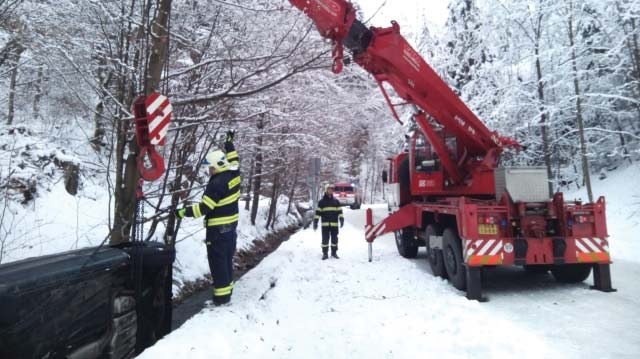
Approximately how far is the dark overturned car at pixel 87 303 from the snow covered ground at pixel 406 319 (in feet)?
1.28

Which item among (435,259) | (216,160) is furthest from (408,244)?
(216,160)

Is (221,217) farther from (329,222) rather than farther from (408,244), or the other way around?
(408,244)

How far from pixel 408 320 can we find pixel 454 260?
1959 mm

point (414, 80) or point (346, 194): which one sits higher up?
point (414, 80)

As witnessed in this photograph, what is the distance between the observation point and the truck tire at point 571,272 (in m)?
6.35

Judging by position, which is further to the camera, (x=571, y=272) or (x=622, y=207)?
(x=622, y=207)


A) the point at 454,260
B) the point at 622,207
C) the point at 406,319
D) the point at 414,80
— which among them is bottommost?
the point at 406,319

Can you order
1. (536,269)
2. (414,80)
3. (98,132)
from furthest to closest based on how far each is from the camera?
1. (98,132)
2. (536,269)
3. (414,80)

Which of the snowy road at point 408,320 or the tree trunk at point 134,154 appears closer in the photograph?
the snowy road at point 408,320

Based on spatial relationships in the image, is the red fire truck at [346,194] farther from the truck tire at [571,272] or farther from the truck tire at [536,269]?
the truck tire at [571,272]

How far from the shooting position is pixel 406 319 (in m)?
4.93

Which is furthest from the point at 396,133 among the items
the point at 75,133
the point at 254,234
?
the point at 75,133

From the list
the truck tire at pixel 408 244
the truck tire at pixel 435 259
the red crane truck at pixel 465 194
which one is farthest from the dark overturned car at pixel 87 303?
the truck tire at pixel 408 244

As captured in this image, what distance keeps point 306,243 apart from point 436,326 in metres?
8.36
